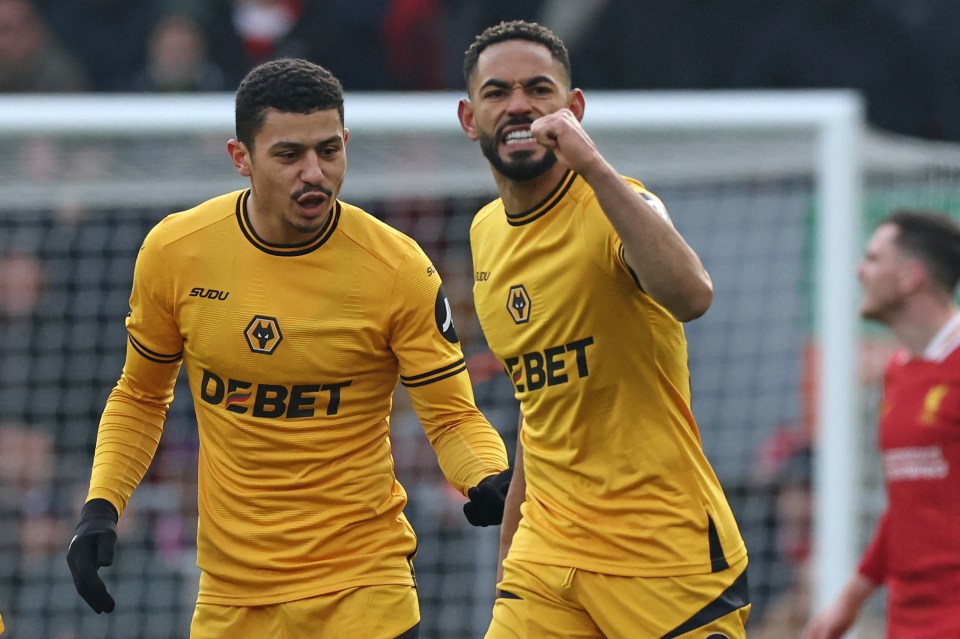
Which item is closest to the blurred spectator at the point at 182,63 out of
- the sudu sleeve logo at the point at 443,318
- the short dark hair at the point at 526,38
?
the short dark hair at the point at 526,38

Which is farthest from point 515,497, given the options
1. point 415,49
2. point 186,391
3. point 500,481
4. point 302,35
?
point 415,49

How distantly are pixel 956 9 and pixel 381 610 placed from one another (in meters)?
7.64

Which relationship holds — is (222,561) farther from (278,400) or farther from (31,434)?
(31,434)

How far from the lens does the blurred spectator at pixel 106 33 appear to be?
986cm

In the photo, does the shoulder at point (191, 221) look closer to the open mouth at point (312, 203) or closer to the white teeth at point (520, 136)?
the open mouth at point (312, 203)

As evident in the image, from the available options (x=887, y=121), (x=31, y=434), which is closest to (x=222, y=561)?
(x=31, y=434)

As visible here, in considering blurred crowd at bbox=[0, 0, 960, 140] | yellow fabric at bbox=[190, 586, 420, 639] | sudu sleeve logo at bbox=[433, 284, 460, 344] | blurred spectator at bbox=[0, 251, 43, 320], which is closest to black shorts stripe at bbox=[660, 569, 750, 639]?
yellow fabric at bbox=[190, 586, 420, 639]

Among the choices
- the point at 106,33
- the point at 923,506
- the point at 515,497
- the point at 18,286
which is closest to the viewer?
the point at 515,497

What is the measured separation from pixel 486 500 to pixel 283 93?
3.71 ft

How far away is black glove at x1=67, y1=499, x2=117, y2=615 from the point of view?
399cm

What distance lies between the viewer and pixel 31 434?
7.74 meters

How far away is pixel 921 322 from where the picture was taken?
5.53m

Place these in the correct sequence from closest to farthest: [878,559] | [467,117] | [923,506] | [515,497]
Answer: [467,117]
[515,497]
[923,506]
[878,559]

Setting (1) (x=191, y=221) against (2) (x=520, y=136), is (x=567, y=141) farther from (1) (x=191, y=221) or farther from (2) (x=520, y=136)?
(1) (x=191, y=221)
